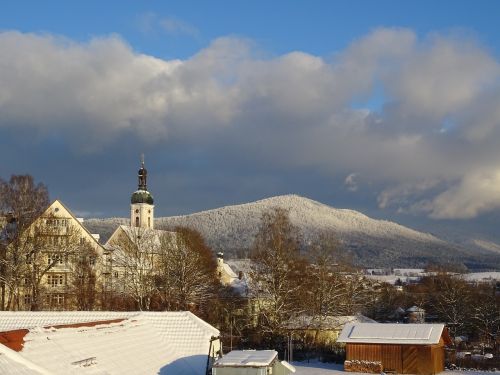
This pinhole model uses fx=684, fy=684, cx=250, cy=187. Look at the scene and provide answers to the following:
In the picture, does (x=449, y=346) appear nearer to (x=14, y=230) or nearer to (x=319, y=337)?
(x=319, y=337)

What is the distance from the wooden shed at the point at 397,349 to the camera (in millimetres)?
34844

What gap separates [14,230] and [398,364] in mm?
23949

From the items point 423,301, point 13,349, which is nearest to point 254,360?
point 13,349

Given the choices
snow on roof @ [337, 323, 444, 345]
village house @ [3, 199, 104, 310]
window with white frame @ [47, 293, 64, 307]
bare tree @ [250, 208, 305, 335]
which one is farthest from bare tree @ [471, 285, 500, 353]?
window with white frame @ [47, 293, 64, 307]

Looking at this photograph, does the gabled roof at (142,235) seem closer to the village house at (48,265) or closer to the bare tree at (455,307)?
the village house at (48,265)

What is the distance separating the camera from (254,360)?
22.9m

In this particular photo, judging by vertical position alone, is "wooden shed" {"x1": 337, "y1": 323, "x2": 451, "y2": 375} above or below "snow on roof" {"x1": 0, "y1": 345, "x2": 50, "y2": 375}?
below

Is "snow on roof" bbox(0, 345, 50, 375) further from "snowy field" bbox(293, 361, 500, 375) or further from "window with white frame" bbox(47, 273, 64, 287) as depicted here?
"window with white frame" bbox(47, 273, 64, 287)

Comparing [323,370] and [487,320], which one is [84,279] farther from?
[487,320]

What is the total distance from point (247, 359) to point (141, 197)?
55606 mm

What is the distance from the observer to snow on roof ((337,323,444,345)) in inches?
1388

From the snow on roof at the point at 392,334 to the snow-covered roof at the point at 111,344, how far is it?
11795mm

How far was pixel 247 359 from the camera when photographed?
75.7 feet

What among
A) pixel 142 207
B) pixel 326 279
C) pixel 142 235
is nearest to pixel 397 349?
pixel 326 279
